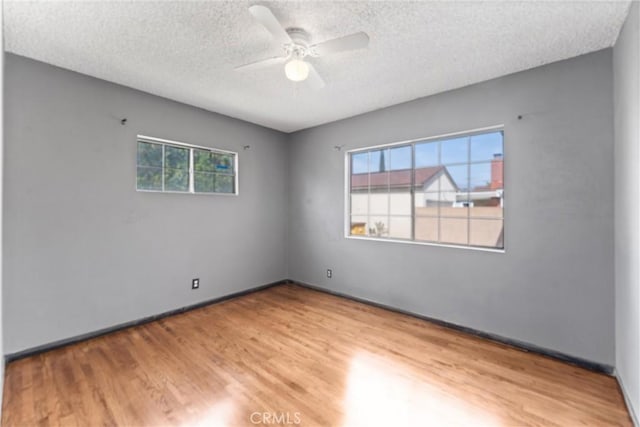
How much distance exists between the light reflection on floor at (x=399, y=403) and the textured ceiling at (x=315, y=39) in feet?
8.32

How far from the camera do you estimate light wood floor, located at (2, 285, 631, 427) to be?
1.71 metres

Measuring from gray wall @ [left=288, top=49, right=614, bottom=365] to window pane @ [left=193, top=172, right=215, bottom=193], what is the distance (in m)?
2.38

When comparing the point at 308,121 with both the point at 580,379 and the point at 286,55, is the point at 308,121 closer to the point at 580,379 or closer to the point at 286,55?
the point at 286,55

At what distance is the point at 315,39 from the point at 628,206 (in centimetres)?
242

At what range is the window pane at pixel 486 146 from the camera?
2812 millimetres

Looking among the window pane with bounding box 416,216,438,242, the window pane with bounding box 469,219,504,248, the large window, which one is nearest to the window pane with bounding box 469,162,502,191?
the large window

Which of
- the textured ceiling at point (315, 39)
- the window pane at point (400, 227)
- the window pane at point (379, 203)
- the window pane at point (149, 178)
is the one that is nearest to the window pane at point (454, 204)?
the window pane at point (400, 227)

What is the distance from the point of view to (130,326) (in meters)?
2.94

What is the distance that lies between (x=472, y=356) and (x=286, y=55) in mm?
2927

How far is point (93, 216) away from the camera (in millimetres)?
2713

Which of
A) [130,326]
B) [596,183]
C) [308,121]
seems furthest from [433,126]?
[130,326]

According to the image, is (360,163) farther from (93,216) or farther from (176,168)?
(93,216)

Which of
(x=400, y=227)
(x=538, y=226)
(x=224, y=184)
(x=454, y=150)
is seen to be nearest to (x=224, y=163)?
(x=224, y=184)

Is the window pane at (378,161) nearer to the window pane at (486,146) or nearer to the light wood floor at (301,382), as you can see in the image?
the window pane at (486,146)
